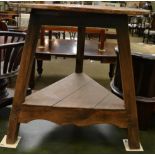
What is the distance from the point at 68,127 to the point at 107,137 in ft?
1.08

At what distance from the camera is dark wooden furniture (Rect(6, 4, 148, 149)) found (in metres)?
1.67

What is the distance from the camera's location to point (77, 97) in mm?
2066

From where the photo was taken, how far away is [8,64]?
2.19 m

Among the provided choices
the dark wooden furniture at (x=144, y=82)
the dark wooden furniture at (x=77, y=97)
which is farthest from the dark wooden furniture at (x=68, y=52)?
the dark wooden furniture at (x=77, y=97)

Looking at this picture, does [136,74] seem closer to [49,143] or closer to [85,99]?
[85,99]

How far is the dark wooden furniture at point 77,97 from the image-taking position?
1.67 m

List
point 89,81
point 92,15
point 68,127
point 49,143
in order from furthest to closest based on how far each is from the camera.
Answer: point 89,81, point 68,127, point 49,143, point 92,15

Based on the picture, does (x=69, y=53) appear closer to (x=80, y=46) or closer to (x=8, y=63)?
(x=80, y=46)

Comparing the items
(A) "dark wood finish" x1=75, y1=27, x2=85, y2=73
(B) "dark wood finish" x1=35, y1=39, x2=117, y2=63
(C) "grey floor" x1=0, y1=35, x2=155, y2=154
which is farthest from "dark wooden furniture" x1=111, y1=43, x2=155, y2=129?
(B) "dark wood finish" x1=35, y1=39, x2=117, y2=63

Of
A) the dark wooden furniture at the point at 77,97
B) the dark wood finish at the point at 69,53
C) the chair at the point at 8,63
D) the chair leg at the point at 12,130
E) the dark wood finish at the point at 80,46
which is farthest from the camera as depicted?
the dark wood finish at the point at 69,53

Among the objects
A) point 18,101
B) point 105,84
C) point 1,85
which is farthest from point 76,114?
point 105,84

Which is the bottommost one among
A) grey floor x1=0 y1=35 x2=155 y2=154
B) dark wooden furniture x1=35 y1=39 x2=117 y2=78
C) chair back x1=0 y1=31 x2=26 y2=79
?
grey floor x1=0 y1=35 x2=155 y2=154

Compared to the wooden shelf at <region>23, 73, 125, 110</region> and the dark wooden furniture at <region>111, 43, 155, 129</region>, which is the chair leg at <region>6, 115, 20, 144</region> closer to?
the wooden shelf at <region>23, 73, 125, 110</region>

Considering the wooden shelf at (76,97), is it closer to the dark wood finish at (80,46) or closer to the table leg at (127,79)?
the table leg at (127,79)
